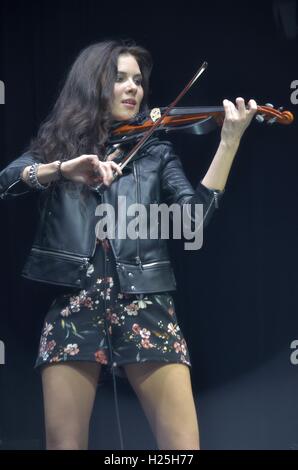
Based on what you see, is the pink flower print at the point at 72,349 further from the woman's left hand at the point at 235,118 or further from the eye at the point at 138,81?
the eye at the point at 138,81

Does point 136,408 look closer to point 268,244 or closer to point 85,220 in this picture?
point 268,244

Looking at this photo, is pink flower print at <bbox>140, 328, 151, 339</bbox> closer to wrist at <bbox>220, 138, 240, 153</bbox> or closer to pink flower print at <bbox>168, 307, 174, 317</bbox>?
pink flower print at <bbox>168, 307, 174, 317</bbox>

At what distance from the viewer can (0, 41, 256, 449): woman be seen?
199 centimetres

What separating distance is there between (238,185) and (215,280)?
0.31 metres

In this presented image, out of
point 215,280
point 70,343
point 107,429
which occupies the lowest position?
point 107,429

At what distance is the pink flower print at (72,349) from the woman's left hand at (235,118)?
2.02 ft

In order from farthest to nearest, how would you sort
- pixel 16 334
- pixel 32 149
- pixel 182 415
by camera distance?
pixel 16 334 < pixel 32 149 < pixel 182 415

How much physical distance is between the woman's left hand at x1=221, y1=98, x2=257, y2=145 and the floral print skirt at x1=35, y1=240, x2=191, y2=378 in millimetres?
404

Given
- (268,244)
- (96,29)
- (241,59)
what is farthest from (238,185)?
(96,29)

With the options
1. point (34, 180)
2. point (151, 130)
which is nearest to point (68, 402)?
point (34, 180)

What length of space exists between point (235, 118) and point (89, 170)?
1.26 feet

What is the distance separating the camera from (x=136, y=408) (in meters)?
2.66

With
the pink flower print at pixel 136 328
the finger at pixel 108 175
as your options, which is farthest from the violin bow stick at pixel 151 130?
the pink flower print at pixel 136 328

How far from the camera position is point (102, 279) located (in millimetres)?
2041
